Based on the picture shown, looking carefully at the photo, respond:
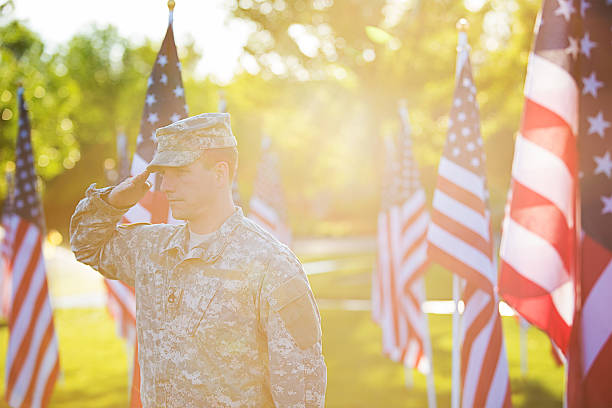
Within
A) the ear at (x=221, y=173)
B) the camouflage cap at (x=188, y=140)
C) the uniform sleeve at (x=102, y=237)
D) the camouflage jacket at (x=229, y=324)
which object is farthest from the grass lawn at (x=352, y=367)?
the camouflage cap at (x=188, y=140)

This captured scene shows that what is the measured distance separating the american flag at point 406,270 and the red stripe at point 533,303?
11.7 feet

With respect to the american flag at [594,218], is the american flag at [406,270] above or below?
below

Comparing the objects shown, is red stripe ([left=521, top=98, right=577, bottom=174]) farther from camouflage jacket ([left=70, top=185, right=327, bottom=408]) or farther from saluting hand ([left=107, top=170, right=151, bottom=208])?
saluting hand ([left=107, top=170, right=151, bottom=208])

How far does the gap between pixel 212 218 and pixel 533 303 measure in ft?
9.03

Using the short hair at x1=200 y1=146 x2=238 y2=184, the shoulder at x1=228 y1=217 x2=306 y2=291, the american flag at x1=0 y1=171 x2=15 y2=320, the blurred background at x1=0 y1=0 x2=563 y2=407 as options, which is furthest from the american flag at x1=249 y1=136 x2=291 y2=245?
the shoulder at x1=228 y1=217 x2=306 y2=291

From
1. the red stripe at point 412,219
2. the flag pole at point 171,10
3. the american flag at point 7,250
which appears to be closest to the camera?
→ the flag pole at point 171,10

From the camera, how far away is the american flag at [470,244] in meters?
5.29

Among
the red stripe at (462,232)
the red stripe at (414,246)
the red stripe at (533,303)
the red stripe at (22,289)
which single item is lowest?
the red stripe at (414,246)

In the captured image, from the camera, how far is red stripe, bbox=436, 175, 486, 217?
5.49m

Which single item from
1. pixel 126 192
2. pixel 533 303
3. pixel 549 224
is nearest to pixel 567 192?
pixel 549 224

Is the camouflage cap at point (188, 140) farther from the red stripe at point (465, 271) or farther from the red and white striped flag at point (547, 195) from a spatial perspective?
the red stripe at point (465, 271)

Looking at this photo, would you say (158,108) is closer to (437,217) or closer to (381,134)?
(437,217)

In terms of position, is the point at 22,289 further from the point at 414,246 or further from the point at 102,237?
the point at 414,246

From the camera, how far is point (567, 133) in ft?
15.0
